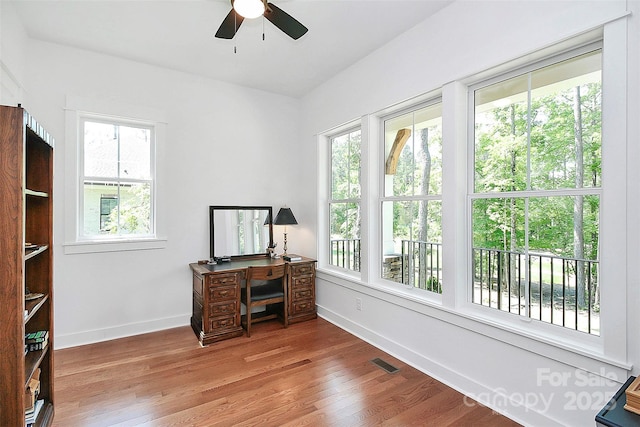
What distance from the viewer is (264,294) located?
3531 mm

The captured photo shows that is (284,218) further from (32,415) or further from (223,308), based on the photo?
(32,415)

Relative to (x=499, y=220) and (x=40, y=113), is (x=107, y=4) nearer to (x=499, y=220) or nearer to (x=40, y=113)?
(x=40, y=113)

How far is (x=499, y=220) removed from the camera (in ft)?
7.23

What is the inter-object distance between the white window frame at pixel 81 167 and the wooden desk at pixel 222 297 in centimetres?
66

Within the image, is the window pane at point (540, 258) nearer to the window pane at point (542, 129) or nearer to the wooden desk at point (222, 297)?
the window pane at point (542, 129)

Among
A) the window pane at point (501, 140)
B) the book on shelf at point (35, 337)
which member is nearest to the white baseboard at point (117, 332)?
the book on shelf at point (35, 337)

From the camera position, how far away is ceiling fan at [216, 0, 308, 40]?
197 cm

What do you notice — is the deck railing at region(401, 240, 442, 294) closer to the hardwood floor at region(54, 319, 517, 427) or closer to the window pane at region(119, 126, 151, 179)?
the hardwood floor at region(54, 319, 517, 427)

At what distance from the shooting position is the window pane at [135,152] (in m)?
3.32

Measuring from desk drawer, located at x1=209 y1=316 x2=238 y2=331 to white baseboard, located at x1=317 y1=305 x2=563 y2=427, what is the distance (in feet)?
4.08

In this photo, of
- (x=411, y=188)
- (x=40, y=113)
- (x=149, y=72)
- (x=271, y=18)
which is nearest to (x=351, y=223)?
(x=411, y=188)

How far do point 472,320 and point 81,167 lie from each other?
3.83 meters

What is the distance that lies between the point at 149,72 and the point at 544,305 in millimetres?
4207

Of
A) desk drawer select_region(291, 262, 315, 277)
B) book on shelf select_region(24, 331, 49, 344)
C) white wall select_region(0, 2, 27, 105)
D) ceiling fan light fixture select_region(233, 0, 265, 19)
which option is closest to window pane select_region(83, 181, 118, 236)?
white wall select_region(0, 2, 27, 105)
